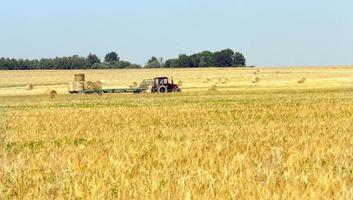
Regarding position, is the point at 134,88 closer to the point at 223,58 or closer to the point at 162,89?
the point at 162,89

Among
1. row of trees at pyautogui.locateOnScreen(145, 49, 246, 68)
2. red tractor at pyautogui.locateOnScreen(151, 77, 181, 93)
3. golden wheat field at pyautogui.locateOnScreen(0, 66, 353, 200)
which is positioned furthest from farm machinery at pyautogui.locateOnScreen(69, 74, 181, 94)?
row of trees at pyautogui.locateOnScreen(145, 49, 246, 68)

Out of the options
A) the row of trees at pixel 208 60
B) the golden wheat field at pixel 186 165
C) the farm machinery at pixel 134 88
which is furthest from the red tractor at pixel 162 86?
the row of trees at pixel 208 60

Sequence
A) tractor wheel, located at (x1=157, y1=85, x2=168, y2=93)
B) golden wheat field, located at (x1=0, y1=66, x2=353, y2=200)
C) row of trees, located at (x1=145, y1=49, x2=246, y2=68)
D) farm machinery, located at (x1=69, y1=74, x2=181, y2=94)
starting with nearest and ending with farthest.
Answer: golden wheat field, located at (x1=0, y1=66, x2=353, y2=200)
tractor wheel, located at (x1=157, y1=85, x2=168, y2=93)
farm machinery, located at (x1=69, y1=74, x2=181, y2=94)
row of trees, located at (x1=145, y1=49, x2=246, y2=68)

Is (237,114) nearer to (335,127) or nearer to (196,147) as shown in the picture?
(335,127)

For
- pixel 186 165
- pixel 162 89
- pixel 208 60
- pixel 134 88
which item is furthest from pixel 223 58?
pixel 186 165

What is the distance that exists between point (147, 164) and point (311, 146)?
3110 mm

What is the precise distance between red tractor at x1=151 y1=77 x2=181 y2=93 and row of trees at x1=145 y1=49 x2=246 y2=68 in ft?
332

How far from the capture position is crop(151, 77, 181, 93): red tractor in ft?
181

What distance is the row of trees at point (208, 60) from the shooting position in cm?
15762

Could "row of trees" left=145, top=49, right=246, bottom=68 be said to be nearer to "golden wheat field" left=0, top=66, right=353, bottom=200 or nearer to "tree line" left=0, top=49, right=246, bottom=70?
"tree line" left=0, top=49, right=246, bottom=70

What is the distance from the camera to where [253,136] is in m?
13.0

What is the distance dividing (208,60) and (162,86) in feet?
343

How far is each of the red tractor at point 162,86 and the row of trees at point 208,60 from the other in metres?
101

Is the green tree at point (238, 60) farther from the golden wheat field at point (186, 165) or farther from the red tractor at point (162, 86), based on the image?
the golden wheat field at point (186, 165)
